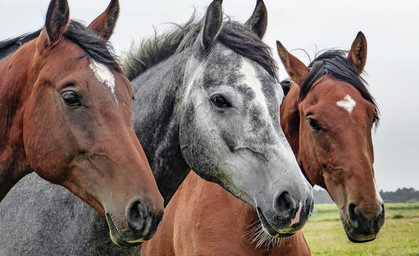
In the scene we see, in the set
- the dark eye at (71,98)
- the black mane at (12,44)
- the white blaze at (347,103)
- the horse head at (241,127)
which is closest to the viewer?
the dark eye at (71,98)

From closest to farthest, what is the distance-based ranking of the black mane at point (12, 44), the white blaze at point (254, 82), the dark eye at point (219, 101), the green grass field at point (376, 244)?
the white blaze at point (254, 82) → the dark eye at point (219, 101) → the black mane at point (12, 44) → the green grass field at point (376, 244)

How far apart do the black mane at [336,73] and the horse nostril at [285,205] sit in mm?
2542

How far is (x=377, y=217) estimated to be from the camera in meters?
5.45

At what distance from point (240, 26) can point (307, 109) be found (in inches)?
55.7

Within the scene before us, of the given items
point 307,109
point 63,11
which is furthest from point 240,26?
point 63,11

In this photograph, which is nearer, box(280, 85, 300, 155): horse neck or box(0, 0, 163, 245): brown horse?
box(0, 0, 163, 245): brown horse

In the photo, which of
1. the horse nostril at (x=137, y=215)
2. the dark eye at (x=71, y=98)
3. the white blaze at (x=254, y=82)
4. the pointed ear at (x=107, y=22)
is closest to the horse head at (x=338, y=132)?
the white blaze at (x=254, y=82)

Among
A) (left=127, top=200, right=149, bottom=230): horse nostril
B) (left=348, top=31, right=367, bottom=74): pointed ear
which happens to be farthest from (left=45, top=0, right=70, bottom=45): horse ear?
(left=348, top=31, right=367, bottom=74): pointed ear

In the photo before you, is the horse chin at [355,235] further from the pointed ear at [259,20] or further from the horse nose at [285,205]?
the pointed ear at [259,20]

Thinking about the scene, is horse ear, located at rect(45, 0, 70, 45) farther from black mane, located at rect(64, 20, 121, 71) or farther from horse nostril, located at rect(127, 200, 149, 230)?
horse nostril, located at rect(127, 200, 149, 230)

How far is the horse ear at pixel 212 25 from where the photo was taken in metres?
5.03

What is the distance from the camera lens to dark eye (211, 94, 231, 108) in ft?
15.4

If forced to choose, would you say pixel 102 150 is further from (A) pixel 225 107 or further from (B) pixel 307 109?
(B) pixel 307 109

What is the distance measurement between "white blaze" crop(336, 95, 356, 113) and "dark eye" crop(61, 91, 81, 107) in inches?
124
